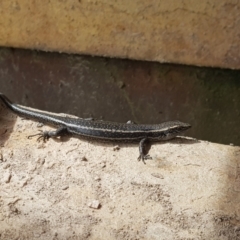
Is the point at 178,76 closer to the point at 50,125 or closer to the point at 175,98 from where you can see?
the point at 175,98

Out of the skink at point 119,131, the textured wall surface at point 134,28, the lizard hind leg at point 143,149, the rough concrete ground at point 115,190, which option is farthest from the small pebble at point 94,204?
the textured wall surface at point 134,28

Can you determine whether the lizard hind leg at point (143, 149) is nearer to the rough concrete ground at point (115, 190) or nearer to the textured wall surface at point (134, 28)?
the rough concrete ground at point (115, 190)

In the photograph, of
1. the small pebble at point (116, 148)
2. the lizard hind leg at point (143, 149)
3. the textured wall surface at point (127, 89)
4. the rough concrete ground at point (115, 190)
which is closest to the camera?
the rough concrete ground at point (115, 190)

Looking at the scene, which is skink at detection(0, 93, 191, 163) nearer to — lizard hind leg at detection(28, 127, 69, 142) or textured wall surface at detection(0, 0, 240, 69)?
lizard hind leg at detection(28, 127, 69, 142)

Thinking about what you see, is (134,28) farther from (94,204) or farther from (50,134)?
(94,204)

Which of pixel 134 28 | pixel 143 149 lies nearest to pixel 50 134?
pixel 143 149

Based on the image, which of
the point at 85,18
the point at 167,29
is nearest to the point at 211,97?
the point at 167,29
